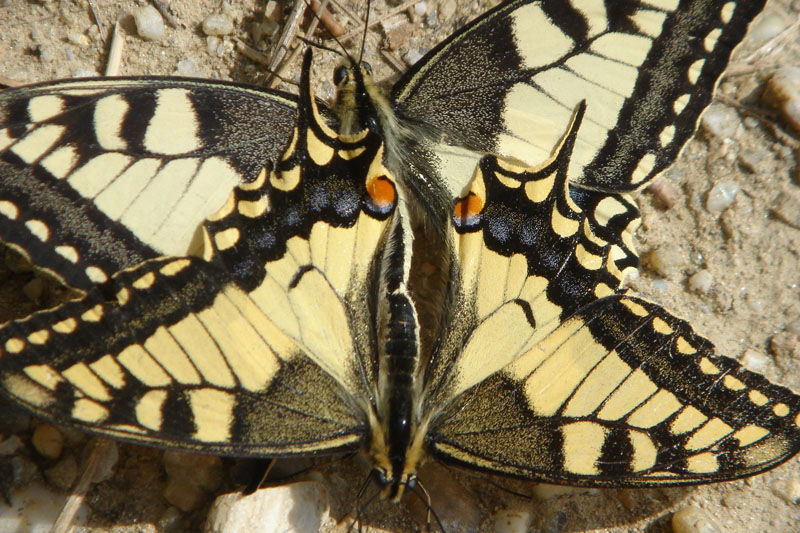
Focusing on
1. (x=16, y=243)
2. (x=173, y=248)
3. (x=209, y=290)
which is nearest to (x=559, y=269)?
(x=209, y=290)

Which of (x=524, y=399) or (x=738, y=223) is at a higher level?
(x=738, y=223)

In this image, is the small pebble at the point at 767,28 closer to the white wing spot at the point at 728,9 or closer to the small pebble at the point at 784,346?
the white wing spot at the point at 728,9

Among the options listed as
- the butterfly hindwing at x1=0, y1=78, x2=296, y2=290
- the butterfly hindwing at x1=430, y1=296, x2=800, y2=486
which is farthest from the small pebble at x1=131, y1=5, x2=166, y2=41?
the butterfly hindwing at x1=430, y1=296, x2=800, y2=486

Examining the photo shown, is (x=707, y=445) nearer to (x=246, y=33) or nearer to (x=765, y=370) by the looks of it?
(x=765, y=370)

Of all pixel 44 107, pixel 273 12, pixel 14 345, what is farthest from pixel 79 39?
pixel 14 345

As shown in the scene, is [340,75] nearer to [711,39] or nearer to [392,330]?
[392,330]

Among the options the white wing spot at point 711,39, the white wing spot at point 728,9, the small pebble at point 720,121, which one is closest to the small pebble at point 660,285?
the small pebble at point 720,121

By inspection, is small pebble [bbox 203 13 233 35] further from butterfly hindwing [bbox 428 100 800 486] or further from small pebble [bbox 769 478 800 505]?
small pebble [bbox 769 478 800 505]
